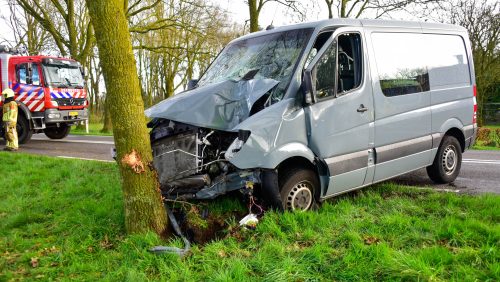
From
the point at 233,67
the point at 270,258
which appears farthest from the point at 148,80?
the point at 270,258

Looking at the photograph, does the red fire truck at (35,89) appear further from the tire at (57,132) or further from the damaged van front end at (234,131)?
the damaged van front end at (234,131)

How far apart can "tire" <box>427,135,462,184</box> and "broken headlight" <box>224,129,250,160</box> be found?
3.42 metres

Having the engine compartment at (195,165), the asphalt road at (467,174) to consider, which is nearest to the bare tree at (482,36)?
the asphalt road at (467,174)

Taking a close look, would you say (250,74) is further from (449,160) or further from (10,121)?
(10,121)

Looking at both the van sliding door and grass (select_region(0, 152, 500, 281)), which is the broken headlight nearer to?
grass (select_region(0, 152, 500, 281))

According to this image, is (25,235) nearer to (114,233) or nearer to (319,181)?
(114,233)

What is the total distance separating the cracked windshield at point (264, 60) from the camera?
4746 mm

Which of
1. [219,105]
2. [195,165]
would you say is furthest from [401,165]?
[195,165]

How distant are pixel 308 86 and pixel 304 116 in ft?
1.04

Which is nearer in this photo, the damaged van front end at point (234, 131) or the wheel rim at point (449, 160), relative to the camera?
the damaged van front end at point (234, 131)

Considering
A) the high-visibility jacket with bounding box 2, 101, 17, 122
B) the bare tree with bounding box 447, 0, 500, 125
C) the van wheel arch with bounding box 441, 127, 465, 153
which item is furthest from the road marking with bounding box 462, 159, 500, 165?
the bare tree with bounding box 447, 0, 500, 125

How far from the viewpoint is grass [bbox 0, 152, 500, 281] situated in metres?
3.35

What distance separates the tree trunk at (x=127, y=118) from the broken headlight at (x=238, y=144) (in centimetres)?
81

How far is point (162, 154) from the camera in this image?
478cm
